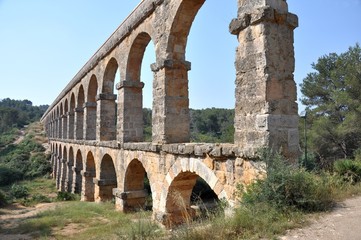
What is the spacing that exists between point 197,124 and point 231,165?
44059 millimetres

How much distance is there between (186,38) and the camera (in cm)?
720

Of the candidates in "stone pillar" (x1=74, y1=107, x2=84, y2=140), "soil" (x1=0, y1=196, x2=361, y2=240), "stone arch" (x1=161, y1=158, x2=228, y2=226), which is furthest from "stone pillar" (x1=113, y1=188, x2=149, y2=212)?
"stone pillar" (x1=74, y1=107, x2=84, y2=140)

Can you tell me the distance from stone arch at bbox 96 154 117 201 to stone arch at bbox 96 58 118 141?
100 centimetres

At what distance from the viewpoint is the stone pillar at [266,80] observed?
4.21 m

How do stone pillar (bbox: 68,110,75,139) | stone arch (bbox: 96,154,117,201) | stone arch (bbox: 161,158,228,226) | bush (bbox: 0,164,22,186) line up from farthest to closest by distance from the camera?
bush (bbox: 0,164,22,186) → stone pillar (bbox: 68,110,75,139) → stone arch (bbox: 96,154,117,201) → stone arch (bbox: 161,158,228,226)

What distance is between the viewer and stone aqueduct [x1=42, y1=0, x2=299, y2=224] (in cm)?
429

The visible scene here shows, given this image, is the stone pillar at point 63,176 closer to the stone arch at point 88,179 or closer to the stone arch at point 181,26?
the stone arch at point 88,179

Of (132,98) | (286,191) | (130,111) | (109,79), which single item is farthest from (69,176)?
(286,191)

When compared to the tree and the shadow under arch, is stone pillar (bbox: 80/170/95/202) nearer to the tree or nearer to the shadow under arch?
the shadow under arch

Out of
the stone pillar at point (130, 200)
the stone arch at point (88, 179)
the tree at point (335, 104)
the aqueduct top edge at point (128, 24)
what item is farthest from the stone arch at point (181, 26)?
the tree at point (335, 104)

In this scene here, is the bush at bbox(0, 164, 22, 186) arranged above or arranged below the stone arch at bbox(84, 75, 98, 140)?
below

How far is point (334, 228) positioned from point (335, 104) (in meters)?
14.9

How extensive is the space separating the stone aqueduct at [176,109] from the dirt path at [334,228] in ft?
3.18

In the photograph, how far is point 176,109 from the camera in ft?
23.7
